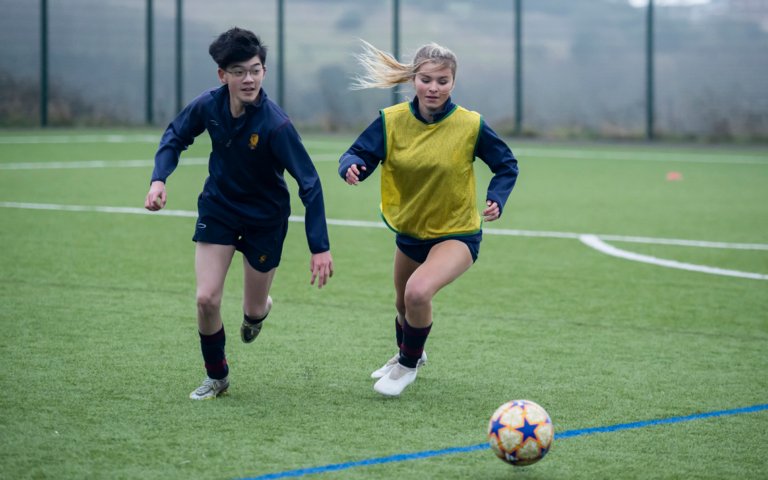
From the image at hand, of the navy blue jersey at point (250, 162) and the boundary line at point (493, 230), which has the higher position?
the navy blue jersey at point (250, 162)

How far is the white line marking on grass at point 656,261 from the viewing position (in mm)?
9188

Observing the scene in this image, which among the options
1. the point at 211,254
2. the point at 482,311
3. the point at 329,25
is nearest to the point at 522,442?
the point at 211,254

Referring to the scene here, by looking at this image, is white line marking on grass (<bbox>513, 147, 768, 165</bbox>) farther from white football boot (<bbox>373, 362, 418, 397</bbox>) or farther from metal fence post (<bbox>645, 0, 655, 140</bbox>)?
white football boot (<bbox>373, 362, 418, 397</bbox>)

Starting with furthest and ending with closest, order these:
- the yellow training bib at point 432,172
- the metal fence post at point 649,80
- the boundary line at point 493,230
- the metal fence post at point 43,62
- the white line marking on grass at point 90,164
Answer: the metal fence post at point 43,62
the metal fence post at point 649,80
the white line marking on grass at point 90,164
the boundary line at point 493,230
the yellow training bib at point 432,172

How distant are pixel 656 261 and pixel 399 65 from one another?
4481 millimetres

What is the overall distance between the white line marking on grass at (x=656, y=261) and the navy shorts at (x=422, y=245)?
4.03 metres

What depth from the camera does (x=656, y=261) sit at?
32.0ft

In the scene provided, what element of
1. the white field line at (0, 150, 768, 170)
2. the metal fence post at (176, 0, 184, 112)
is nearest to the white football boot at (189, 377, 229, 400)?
the white field line at (0, 150, 768, 170)

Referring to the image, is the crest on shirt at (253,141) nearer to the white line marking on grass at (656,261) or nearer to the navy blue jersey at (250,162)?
the navy blue jersey at (250,162)

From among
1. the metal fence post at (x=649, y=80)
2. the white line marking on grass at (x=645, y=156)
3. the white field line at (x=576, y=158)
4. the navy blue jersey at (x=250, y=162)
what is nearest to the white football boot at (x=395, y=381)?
the navy blue jersey at (x=250, y=162)

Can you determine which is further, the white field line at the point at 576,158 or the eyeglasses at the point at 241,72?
the white field line at the point at 576,158

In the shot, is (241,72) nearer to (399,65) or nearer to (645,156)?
(399,65)

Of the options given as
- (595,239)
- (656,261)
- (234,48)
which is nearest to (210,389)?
(234,48)

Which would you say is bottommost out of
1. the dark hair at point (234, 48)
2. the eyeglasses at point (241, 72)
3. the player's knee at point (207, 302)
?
the player's knee at point (207, 302)
